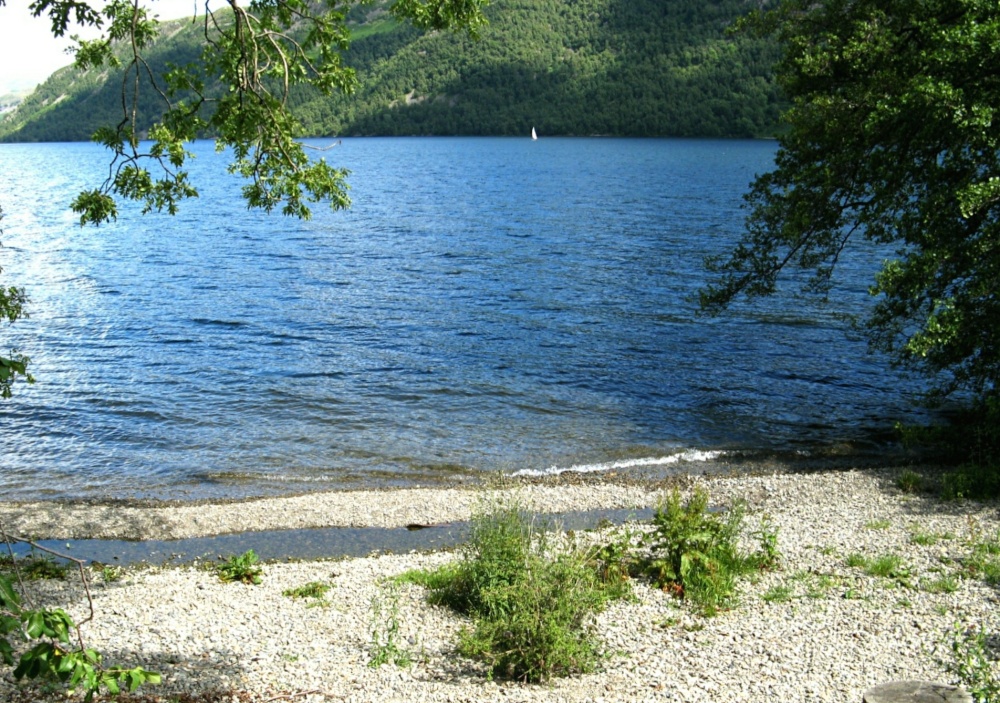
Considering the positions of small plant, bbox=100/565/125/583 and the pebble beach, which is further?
small plant, bbox=100/565/125/583

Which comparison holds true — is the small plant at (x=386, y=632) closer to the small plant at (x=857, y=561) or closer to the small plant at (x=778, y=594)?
the small plant at (x=778, y=594)

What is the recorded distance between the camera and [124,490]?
62.9 feet

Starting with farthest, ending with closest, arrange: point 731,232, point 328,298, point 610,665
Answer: point 731,232 → point 328,298 → point 610,665

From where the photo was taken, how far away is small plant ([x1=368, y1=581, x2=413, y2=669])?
10.2m

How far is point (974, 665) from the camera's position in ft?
30.3

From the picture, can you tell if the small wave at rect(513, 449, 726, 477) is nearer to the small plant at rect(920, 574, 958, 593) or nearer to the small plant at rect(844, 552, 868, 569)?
the small plant at rect(844, 552, 868, 569)

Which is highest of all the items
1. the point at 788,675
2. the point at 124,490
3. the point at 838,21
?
the point at 838,21

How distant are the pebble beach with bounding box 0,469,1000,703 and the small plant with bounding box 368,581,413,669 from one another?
0.09m

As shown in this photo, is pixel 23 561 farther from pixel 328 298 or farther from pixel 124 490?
pixel 328 298

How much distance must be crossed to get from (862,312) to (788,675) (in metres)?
26.9

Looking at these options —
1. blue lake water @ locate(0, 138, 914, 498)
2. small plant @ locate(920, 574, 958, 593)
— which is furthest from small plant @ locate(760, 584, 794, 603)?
blue lake water @ locate(0, 138, 914, 498)

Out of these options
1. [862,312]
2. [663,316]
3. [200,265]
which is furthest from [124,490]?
[200,265]

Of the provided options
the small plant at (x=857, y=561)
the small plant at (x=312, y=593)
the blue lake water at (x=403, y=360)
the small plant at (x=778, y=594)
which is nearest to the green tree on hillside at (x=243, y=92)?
the small plant at (x=312, y=593)

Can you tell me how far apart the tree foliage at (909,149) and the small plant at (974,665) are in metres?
6.16
